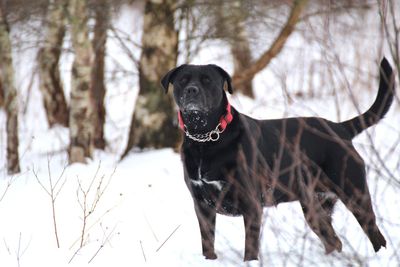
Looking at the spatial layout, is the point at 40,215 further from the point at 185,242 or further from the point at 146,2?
the point at 146,2

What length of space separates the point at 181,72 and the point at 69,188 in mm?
2029

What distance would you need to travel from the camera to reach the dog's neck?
406cm

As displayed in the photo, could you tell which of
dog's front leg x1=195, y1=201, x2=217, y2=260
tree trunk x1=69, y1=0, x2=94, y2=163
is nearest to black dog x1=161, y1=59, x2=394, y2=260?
dog's front leg x1=195, y1=201, x2=217, y2=260

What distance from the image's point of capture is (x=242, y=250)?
4.35m

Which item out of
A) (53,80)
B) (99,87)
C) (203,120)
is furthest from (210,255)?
(53,80)

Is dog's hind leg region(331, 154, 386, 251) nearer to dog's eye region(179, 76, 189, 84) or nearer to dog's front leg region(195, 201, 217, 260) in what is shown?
dog's front leg region(195, 201, 217, 260)

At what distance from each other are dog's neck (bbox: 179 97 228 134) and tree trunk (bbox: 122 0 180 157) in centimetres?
365

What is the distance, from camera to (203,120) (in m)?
4.06

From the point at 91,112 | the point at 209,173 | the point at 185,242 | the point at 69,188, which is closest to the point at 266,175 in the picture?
the point at 209,173

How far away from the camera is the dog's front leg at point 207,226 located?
4066 mm

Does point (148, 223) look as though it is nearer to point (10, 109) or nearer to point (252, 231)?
point (252, 231)

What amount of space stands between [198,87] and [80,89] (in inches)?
139

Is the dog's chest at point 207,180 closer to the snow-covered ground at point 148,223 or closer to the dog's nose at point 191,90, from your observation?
the snow-covered ground at point 148,223

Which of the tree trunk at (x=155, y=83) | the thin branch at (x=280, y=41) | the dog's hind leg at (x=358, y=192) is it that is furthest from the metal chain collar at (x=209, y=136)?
the thin branch at (x=280, y=41)
